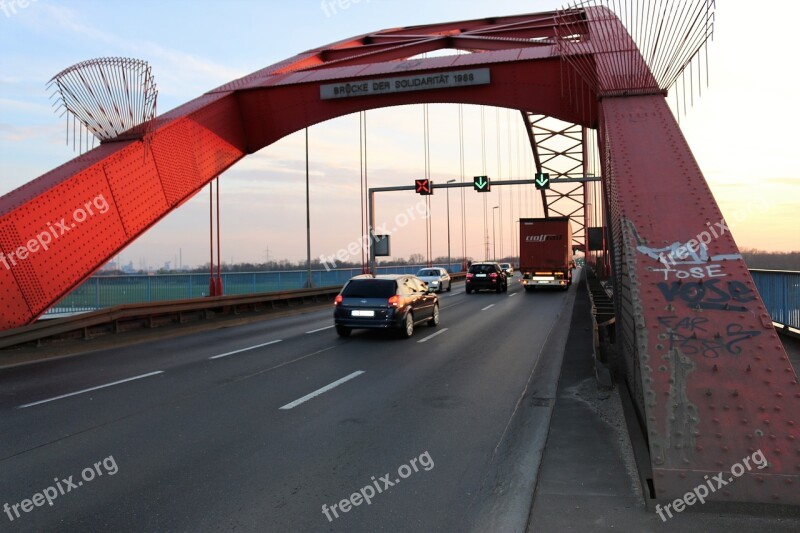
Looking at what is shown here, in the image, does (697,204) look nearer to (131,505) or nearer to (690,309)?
(690,309)

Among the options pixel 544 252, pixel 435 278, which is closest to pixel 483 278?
pixel 435 278

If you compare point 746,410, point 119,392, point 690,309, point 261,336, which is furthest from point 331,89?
point 746,410

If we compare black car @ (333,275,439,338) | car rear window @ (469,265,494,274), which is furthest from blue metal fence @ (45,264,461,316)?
car rear window @ (469,265,494,274)

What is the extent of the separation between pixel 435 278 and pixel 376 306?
2248cm

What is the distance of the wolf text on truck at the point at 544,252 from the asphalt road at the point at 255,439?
22.6 metres

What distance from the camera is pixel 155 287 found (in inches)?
893

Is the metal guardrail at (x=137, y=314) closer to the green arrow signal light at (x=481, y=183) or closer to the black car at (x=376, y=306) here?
the black car at (x=376, y=306)

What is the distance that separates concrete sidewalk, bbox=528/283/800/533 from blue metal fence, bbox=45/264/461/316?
14.5 meters

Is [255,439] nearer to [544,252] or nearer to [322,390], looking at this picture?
[322,390]

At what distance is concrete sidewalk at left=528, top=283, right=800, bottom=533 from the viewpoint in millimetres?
3883

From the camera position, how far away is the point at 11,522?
407cm

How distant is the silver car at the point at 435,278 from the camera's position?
35875mm

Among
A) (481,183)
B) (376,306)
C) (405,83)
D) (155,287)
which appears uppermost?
(405,83)

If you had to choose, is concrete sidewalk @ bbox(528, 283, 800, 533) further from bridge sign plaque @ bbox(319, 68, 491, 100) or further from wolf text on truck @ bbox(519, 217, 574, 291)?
→ wolf text on truck @ bbox(519, 217, 574, 291)
